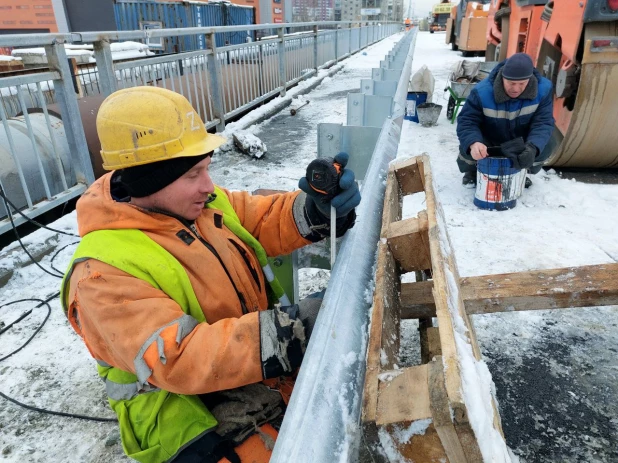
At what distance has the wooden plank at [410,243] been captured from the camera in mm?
1699

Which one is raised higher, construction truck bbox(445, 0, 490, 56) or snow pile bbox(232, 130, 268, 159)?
construction truck bbox(445, 0, 490, 56)

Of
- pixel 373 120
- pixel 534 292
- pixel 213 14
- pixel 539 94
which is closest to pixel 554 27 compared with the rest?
pixel 539 94

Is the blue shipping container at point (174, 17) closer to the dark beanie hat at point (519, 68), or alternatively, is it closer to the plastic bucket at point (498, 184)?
the dark beanie hat at point (519, 68)

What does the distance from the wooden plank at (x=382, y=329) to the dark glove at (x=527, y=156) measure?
9.21ft

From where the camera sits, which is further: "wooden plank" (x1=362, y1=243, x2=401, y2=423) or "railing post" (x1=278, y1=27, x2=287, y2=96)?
"railing post" (x1=278, y1=27, x2=287, y2=96)

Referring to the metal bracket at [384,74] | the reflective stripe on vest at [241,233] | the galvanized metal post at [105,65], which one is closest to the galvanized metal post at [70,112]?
the galvanized metal post at [105,65]

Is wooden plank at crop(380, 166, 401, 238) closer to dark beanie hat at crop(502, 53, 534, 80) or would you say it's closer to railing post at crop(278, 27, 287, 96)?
dark beanie hat at crop(502, 53, 534, 80)

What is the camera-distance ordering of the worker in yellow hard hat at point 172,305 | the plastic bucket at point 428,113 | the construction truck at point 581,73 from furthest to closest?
1. the plastic bucket at point 428,113
2. the construction truck at point 581,73
3. the worker in yellow hard hat at point 172,305

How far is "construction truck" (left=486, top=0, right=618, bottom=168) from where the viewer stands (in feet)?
11.9

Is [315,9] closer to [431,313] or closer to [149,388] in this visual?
[431,313]

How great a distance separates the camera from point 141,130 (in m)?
1.45

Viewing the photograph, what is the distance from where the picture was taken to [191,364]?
1.28 meters

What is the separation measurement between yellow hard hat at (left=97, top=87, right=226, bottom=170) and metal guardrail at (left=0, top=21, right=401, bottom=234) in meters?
2.39

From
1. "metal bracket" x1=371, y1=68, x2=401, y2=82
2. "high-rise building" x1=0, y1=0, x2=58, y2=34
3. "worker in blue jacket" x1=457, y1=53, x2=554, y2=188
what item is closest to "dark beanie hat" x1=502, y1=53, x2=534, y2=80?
"worker in blue jacket" x1=457, y1=53, x2=554, y2=188
